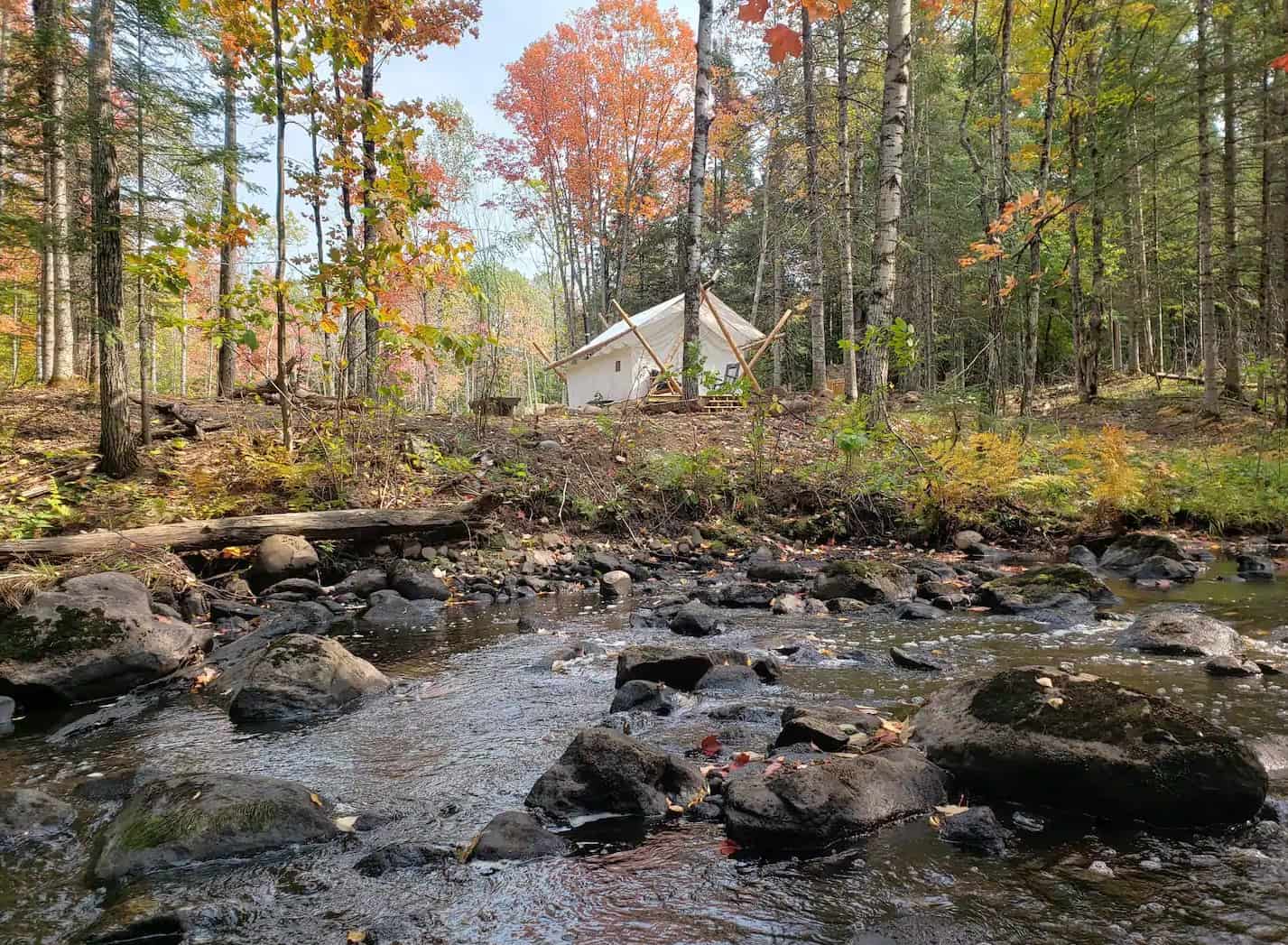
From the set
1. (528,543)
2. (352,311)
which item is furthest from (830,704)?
(352,311)

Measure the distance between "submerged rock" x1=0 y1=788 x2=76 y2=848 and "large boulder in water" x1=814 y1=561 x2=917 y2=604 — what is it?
6.19 metres

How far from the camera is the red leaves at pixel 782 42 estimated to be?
2602 mm

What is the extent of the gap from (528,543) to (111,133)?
23.1ft

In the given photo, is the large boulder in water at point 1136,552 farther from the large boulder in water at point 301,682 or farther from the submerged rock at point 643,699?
the large boulder in water at point 301,682

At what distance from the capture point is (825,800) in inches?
108

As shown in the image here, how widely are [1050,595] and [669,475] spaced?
223 inches

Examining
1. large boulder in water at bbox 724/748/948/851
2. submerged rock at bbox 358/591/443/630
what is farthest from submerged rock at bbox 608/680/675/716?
submerged rock at bbox 358/591/443/630

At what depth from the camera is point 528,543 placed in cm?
990

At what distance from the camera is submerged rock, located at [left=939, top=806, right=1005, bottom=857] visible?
265 cm

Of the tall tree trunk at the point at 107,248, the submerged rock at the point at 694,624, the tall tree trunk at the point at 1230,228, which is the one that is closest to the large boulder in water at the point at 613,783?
the submerged rock at the point at 694,624

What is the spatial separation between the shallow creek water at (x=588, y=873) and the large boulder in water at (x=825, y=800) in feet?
0.29

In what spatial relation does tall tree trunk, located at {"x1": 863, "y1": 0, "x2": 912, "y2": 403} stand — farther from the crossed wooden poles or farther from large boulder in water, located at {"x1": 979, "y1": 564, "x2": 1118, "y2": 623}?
large boulder in water, located at {"x1": 979, "y1": 564, "x2": 1118, "y2": 623}

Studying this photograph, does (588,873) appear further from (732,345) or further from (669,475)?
(732,345)

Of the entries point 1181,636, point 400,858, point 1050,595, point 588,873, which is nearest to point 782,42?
point 588,873
